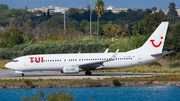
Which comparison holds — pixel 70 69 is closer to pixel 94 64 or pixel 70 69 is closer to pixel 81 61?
pixel 81 61

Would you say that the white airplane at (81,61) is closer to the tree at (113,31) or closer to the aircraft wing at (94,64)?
the aircraft wing at (94,64)

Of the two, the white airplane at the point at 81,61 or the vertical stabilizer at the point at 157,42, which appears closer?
the white airplane at the point at 81,61

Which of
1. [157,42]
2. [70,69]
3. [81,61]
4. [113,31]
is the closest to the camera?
[70,69]

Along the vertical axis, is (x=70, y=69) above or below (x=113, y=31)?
below

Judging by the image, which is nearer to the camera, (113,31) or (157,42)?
(157,42)

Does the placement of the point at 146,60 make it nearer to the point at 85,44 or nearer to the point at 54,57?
the point at 54,57

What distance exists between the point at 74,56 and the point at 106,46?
24634 millimetres

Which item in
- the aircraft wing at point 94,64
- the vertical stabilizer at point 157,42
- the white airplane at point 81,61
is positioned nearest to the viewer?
the aircraft wing at point 94,64

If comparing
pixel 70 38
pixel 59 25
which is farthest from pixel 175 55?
pixel 59 25

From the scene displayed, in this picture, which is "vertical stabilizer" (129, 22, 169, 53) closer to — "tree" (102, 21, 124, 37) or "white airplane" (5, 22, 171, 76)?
"white airplane" (5, 22, 171, 76)

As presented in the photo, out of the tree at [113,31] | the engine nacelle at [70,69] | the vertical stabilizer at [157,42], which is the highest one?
the tree at [113,31]

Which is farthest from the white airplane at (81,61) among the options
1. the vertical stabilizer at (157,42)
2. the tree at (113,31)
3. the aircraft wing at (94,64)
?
the tree at (113,31)

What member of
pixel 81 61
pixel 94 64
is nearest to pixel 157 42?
pixel 94 64

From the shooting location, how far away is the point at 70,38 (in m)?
67.4
